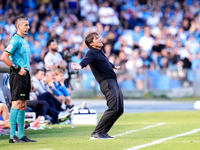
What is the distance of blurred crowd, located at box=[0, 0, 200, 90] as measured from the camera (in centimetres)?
2208

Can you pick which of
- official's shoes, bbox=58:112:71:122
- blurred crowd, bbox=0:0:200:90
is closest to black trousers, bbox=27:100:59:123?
official's shoes, bbox=58:112:71:122

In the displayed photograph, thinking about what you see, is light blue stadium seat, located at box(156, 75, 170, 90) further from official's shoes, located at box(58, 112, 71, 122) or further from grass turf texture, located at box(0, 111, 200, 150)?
grass turf texture, located at box(0, 111, 200, 150)

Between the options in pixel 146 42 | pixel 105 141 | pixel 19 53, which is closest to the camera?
pixel 105 141

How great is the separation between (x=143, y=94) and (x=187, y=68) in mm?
2602

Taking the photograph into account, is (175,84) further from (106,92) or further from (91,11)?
(106,92)

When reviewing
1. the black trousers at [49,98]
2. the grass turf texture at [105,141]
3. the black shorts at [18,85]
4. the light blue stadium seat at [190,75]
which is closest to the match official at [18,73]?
the black shorts at [18,85]

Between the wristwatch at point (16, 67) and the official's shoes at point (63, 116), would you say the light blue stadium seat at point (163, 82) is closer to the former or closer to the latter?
the official's shoes at point (63, 116)

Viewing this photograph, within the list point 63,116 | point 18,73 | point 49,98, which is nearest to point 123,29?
point 49,98

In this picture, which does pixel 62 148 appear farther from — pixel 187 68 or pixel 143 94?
pixel 187 68

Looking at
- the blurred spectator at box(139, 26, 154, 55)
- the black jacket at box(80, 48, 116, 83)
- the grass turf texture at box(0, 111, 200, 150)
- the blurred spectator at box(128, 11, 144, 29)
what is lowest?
the grass turf texture at box(0, 111, 200, 150)

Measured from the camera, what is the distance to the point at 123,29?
2473 cm

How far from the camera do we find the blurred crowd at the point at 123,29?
72.4ft

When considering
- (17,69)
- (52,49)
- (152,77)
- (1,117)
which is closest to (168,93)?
(152,77)

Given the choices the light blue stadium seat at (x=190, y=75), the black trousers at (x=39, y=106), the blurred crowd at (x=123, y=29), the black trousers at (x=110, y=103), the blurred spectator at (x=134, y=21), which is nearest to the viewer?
the black trousers at (x=110, y=103)
